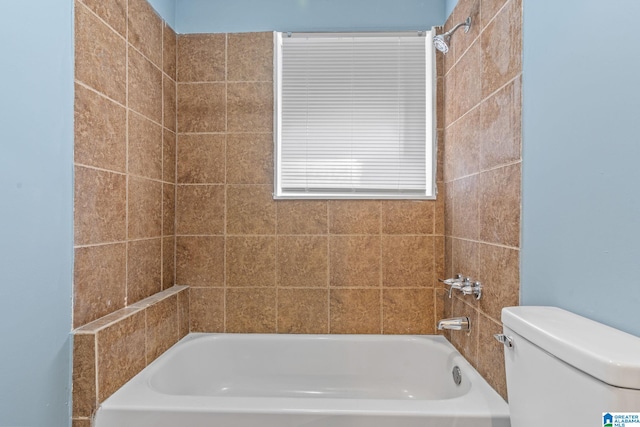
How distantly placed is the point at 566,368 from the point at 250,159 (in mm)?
1640

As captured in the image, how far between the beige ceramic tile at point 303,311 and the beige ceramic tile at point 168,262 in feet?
1.96

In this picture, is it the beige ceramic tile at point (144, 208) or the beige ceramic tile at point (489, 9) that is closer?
the beige ceramic tile at point (489, 9)

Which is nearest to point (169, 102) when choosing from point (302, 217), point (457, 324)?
point (302, 217)

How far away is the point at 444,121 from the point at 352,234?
799 millimetres

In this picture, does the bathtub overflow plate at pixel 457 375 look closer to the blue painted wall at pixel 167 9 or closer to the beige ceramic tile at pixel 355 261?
the beige ceramic tile at pixel 355 261

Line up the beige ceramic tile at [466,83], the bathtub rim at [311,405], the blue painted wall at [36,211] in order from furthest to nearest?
the beige ceramic tile at [466,83] < the bathtub rim at [311,405] < the blue painted wall at [36,211]

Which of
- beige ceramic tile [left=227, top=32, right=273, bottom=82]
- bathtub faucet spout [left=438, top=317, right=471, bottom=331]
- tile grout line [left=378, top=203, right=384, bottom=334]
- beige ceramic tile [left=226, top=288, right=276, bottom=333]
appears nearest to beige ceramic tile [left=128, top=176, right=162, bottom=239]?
beige ceramic tile [left=226, top=288, right=276, bottom=333]

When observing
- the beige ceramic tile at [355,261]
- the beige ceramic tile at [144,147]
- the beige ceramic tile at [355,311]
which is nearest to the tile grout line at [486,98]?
the beige ceramic tile at [355,261]

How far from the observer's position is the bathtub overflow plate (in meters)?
1.52

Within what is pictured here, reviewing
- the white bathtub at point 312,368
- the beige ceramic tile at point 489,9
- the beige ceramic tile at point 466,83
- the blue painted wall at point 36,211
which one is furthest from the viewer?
the white bathtub at point 312,368

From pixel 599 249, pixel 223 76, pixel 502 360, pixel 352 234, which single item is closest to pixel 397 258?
pixel 352 234

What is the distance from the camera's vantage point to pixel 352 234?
1.92 m

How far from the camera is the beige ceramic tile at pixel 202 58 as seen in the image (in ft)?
6.43

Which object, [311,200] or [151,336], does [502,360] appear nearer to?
[311,200]
